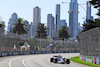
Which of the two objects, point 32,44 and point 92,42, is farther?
point 32,44

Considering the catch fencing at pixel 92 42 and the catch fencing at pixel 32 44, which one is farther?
the catch fencing at pixel 32 44

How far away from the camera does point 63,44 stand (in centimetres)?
8419

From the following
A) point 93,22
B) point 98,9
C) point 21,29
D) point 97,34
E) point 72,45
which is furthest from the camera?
point 72,45

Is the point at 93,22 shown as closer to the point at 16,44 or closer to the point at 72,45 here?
the point at 16,44

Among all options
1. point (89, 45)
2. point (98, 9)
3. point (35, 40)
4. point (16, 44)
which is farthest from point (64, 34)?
point (89, 45)

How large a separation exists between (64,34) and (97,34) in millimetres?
82501

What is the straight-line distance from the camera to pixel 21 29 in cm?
8075

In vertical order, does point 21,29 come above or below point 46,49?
above

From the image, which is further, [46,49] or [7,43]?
[46,49]

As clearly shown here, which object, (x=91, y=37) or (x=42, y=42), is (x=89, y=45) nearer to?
(x=91, y=37)

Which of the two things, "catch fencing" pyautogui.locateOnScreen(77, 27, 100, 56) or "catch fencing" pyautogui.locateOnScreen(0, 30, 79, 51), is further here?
"catch fencing" pyautogui.locateOnScreen(0, 30, 79, 51)

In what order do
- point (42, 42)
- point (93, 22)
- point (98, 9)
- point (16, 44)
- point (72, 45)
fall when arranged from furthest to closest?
1. point (72, 45)
2. point (42, 42)
3. point (16, 44)
4. point (93, 22)
5. point (98, 9)

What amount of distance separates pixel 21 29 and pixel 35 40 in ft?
40.4

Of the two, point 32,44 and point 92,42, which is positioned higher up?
point 92,42
